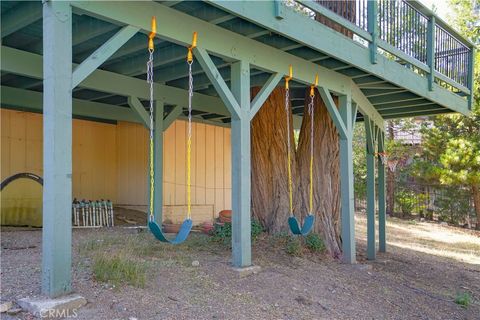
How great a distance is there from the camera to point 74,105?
8.13 m

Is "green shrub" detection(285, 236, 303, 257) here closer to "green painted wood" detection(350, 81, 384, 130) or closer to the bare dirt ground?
the bare dirt ground

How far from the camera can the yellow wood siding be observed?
996cm

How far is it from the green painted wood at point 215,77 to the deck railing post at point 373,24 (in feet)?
7.80

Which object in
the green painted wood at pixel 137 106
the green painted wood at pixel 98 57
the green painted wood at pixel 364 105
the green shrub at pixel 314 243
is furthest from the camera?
the green painted wood at pixel 364 105

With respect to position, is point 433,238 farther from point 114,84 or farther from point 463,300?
point 114,84

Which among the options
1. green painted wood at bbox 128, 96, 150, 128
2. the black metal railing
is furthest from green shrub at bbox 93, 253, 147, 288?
the black metal railing

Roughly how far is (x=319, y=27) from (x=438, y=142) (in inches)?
439

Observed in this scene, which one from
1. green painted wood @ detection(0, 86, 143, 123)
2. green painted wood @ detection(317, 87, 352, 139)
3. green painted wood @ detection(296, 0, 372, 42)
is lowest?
green painted wood @ detection(317, 87, 352, 139)

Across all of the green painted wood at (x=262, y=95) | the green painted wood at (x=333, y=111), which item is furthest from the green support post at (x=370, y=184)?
the green painted wood at (x=262, y=95)

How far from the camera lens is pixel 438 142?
14.9 meters

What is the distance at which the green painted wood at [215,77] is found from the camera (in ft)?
15.3

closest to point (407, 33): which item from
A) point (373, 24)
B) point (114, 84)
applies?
point (373, 24)

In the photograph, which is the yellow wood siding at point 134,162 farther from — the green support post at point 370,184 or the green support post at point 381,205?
the green support post at point 370,184
